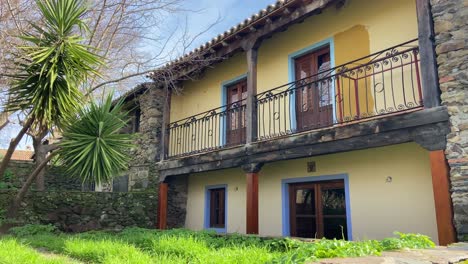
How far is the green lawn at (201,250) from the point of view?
3.30 meters

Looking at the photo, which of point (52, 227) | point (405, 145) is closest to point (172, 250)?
point (405, 145)

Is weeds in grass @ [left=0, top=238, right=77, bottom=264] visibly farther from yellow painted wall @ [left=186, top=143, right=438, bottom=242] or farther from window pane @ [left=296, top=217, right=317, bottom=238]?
yellow painted wall @ [left=186, top=143, right=438, bottom=242]

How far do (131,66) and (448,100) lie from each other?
874 cm

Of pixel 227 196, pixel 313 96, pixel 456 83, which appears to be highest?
pixel 313 96

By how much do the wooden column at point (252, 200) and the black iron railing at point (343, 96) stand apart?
0.70 metres

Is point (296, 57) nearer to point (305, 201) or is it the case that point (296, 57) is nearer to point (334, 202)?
point (305, 201)

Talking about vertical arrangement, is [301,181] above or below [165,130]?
below

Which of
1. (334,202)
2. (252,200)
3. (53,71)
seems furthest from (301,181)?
(53,71)

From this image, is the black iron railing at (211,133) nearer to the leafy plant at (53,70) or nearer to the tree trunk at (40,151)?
the leafy plant at (53,70)

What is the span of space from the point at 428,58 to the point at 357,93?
1.65 m

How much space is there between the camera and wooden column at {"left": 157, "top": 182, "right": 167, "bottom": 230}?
1068 centimetres

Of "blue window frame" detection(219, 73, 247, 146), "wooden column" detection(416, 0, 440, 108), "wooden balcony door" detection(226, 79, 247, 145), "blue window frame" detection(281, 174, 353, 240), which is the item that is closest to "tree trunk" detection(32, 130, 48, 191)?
"blue window frame" detection(219, 73, 247, 146)

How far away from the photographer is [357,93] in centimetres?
697

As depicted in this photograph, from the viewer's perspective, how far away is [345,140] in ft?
21.0
